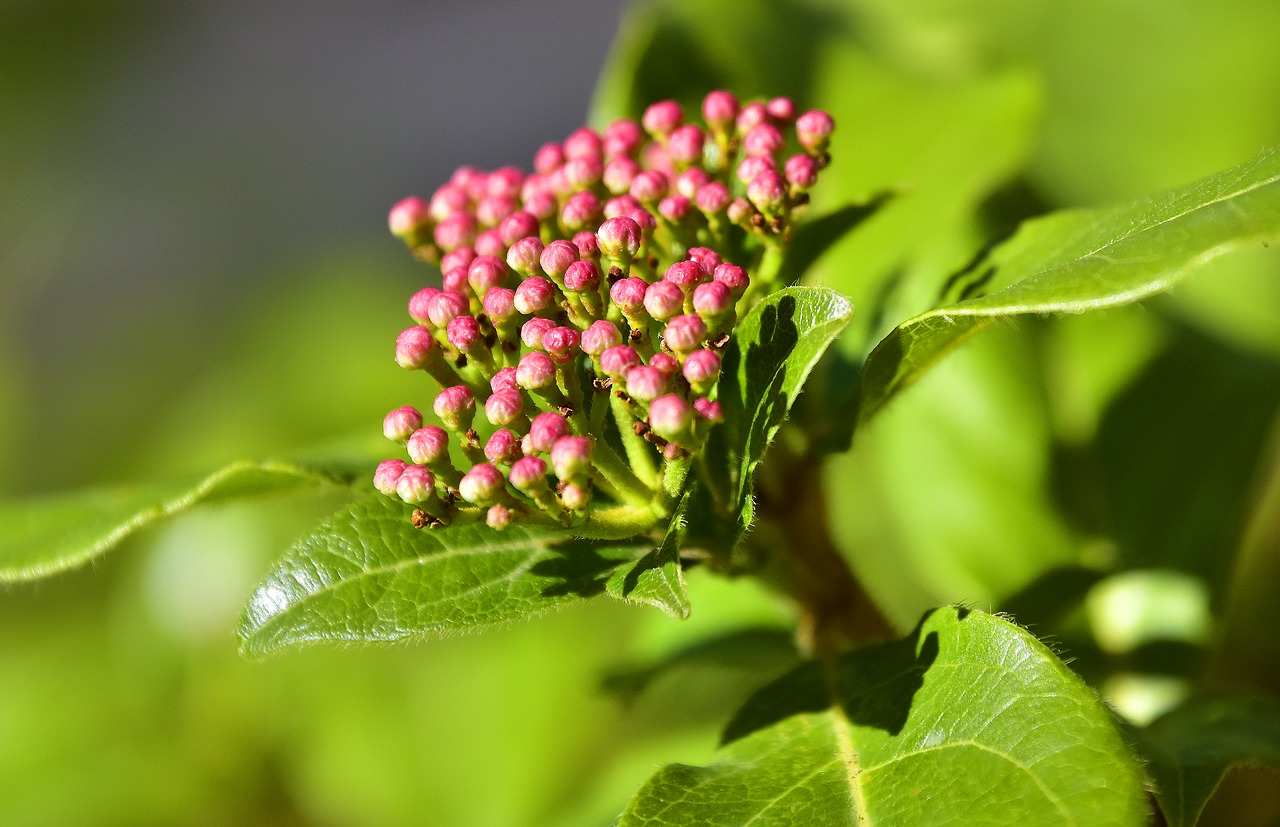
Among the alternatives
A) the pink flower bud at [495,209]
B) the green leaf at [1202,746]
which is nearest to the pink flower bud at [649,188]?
the pink flower bud at [495,209]

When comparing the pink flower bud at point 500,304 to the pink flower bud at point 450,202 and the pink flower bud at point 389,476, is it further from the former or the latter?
the pink flower bud at point 450,202

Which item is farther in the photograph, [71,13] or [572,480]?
[71,13]

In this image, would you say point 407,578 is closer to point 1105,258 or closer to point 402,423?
point 402,423

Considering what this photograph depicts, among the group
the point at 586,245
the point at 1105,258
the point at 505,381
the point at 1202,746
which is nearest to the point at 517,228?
the point at 586,245

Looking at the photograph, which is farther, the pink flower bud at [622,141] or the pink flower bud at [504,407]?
the pink flower bud at [622,141]

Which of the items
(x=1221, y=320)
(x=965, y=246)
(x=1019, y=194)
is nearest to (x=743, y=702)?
(x=965, y=246)

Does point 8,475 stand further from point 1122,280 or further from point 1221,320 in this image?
point 1122,280
